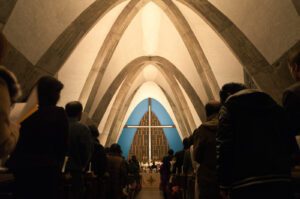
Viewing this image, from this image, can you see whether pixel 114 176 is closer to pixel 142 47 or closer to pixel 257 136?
pixel 257 136

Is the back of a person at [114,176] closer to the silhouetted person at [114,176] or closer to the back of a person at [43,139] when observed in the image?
the silhouetted person at [114,176]

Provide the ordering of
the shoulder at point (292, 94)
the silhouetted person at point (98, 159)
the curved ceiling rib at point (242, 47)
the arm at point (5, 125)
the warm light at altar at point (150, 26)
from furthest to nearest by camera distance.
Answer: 1. the warm light at altar at point (150, 26)
2. the curved ceiling rib at point (242, 47)
3. the silhouetted person at point (98, 159)
4. the shoulder at point (292, 94)
5. the arm at point (5, 125)

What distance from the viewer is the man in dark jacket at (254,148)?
4.51 feet

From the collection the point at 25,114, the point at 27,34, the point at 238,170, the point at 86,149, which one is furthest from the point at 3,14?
the point at 238,170

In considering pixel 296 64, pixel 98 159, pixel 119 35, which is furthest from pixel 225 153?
pixel 119 35

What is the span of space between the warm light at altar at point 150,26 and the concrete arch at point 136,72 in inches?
16.3

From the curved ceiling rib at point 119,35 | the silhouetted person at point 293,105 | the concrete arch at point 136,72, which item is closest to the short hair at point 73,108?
the silhouetted person at point 293,105

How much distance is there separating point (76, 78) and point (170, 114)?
997 centimetres

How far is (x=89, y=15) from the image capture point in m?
5.79

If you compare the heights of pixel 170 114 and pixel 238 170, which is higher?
pixel 170 114

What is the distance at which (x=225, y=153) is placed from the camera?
147 cm

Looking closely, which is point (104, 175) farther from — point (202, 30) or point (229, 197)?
point (202, 30)

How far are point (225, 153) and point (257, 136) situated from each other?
0.19 m

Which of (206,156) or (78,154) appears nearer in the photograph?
(206,156)
